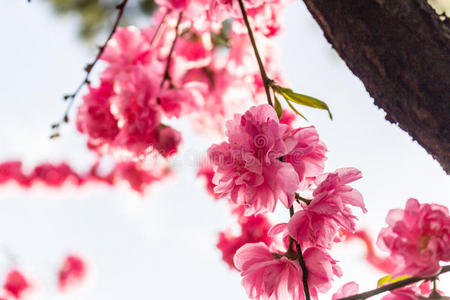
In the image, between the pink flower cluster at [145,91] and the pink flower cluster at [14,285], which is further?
the pink flower cluster at [14,285]

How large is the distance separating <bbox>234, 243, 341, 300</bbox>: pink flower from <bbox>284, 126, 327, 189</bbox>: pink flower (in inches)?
4.0

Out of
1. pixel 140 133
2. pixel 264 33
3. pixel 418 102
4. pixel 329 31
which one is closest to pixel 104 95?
pixel 140 133

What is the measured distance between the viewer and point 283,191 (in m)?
0.58

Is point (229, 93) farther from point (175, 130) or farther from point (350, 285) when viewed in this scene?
point (350, 285)

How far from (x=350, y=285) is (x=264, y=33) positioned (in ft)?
2.46

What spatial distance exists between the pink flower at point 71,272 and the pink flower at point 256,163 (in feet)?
10.1

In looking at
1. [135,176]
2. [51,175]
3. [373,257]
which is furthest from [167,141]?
[373,257]

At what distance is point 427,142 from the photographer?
23.5 inches

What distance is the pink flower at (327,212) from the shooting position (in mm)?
590

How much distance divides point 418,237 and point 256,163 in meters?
0.21

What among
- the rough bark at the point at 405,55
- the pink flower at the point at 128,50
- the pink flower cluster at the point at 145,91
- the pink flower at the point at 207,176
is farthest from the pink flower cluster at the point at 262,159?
the pink flower at the point at 207,176

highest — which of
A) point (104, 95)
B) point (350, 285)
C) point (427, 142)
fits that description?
point (104, 95)

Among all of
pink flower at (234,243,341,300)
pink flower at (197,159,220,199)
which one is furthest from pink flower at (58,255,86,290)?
pink flower at (234,243,341,300)

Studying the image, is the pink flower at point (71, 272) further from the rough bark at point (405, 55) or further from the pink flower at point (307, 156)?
the rough bark at point (405, 55)
